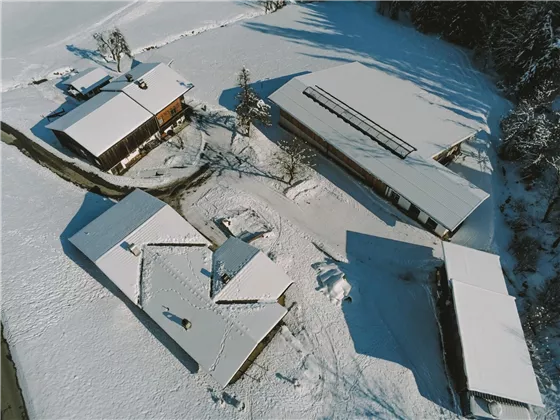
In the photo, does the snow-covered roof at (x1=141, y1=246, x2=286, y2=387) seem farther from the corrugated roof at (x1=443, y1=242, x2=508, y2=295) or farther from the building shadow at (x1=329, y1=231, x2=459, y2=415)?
the corrugated roof at (x1=443, y1=242, x2=508, y2=295)

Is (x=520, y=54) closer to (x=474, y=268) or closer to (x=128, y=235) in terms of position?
(x=474, y=268)

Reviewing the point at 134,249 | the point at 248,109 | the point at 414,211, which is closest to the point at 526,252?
the point at 414,211

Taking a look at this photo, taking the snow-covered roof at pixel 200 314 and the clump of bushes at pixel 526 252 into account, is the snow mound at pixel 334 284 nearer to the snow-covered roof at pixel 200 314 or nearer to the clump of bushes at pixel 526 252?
the snow-covered roof at pixel 200 314

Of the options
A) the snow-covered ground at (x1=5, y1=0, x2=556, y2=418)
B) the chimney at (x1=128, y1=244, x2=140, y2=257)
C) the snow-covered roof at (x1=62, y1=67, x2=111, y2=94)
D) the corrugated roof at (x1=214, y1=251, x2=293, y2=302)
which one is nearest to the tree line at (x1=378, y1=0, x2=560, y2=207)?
the snow-covered ground at (x1=5, y1=0, x2=556, y2=418)

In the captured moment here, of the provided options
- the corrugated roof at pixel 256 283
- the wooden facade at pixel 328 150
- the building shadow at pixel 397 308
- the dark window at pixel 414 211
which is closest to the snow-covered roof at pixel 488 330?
the building shadow at pixel 397 308

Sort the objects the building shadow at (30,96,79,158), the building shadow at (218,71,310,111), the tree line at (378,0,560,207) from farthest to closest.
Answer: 1. the building shadow at (218,71,310,111)
2. the building shadow at (30,96,79,158)
3. the tree line at (378,0,560,207)
